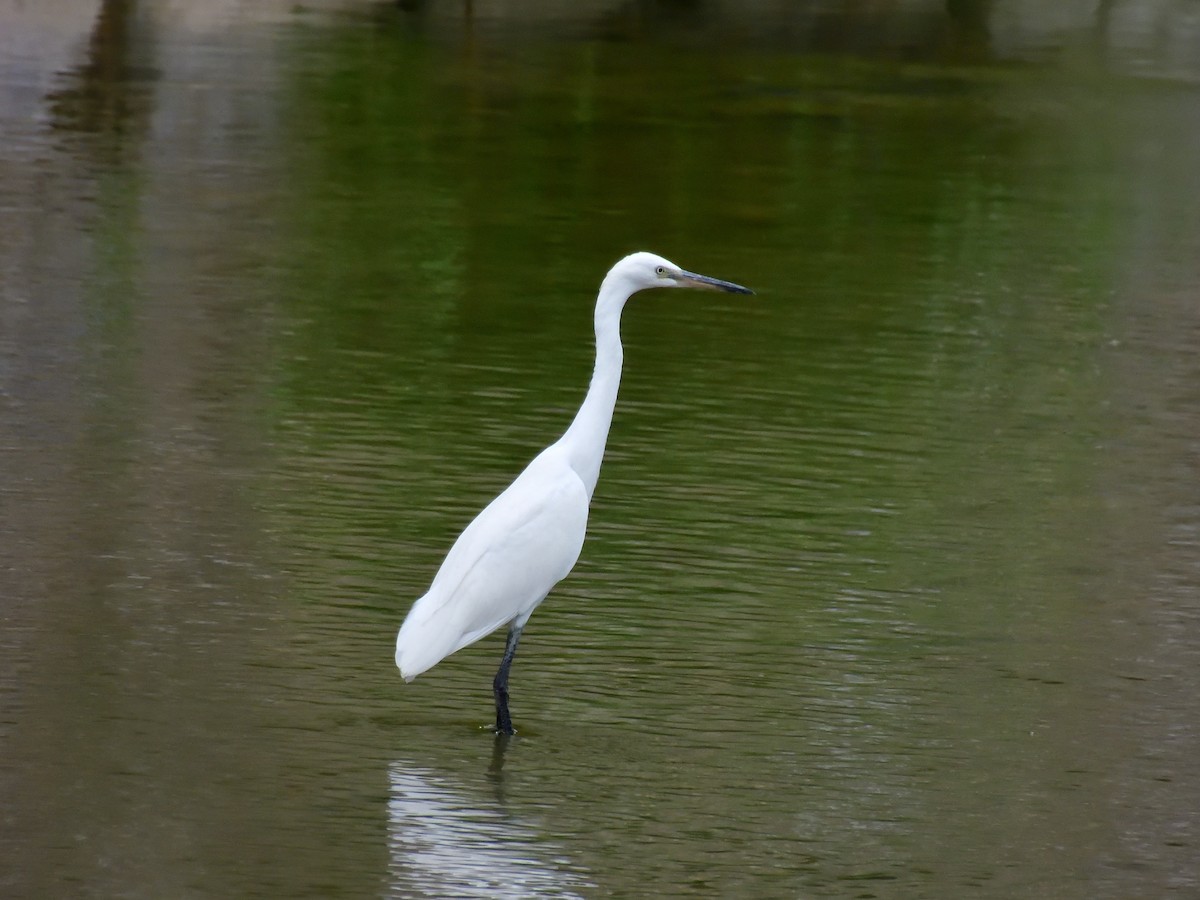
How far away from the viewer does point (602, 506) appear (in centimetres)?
798

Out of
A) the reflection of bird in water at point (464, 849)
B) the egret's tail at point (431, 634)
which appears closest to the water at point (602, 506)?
the reflection of bird in water at point (464, 849)

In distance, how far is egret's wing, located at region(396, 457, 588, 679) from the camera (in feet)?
18.9

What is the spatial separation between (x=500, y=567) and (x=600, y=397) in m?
0.66

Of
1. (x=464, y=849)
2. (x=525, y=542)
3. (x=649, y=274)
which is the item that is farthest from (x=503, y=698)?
(x=649, y=274)

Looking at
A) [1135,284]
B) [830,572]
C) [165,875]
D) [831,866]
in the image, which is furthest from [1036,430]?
[165,875]

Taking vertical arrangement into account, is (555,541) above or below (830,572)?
above

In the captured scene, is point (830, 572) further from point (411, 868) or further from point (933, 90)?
point (933, 90)

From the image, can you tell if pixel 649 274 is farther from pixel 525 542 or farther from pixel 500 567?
pixel 500 567

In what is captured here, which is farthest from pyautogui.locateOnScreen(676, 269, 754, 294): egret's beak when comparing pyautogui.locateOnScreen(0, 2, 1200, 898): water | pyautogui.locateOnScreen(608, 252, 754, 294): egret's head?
pyautogui.locateOnScreen(0, 2, 1200, 898): water

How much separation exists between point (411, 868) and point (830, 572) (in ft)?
9.15

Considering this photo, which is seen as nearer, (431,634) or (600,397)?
(431,634)

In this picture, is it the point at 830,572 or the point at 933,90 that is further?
the point at 933,90

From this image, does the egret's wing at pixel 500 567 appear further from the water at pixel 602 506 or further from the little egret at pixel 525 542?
the water at pixel 602 506

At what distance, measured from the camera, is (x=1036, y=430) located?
9469mm
